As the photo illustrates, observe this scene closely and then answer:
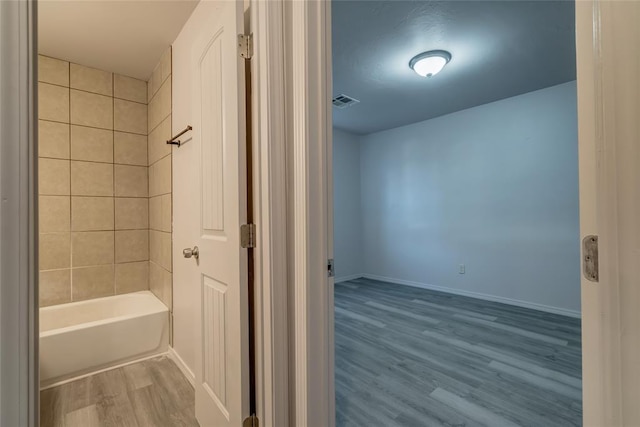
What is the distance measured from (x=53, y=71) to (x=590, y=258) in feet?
11.2

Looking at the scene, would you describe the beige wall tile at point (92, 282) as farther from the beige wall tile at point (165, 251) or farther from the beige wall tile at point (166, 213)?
the beige wall tile at point (166, 213)

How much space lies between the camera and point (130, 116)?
2639 mm

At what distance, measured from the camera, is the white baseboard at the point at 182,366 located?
192cm

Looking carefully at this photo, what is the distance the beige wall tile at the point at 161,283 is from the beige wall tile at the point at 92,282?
1.07ft

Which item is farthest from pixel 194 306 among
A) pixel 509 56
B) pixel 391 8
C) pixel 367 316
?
pixel 509 56

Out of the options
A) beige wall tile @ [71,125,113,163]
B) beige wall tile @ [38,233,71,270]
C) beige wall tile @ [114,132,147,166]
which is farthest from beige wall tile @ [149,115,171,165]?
beige wall tile @ [38,233,71,270]

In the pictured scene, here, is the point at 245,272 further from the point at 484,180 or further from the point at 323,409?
the point at 484,180

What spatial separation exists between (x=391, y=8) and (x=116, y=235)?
2865 mm

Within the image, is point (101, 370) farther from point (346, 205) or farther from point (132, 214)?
point (346, 205)

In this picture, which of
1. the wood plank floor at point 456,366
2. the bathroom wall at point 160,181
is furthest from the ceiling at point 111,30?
the wood plank floor at point 456,366

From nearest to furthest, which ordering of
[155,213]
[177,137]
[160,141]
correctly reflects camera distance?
1. [177,137]
2. [160,141]
3. [155,213]

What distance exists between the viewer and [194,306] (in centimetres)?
174

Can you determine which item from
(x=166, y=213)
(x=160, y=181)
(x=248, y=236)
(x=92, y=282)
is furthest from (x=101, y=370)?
(x=248, y=236)

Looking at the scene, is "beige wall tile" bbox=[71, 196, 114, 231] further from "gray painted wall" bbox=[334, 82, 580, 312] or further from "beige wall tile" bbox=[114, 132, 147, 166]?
"gray painted wall" bbox=[334, 82, 580, 312]
